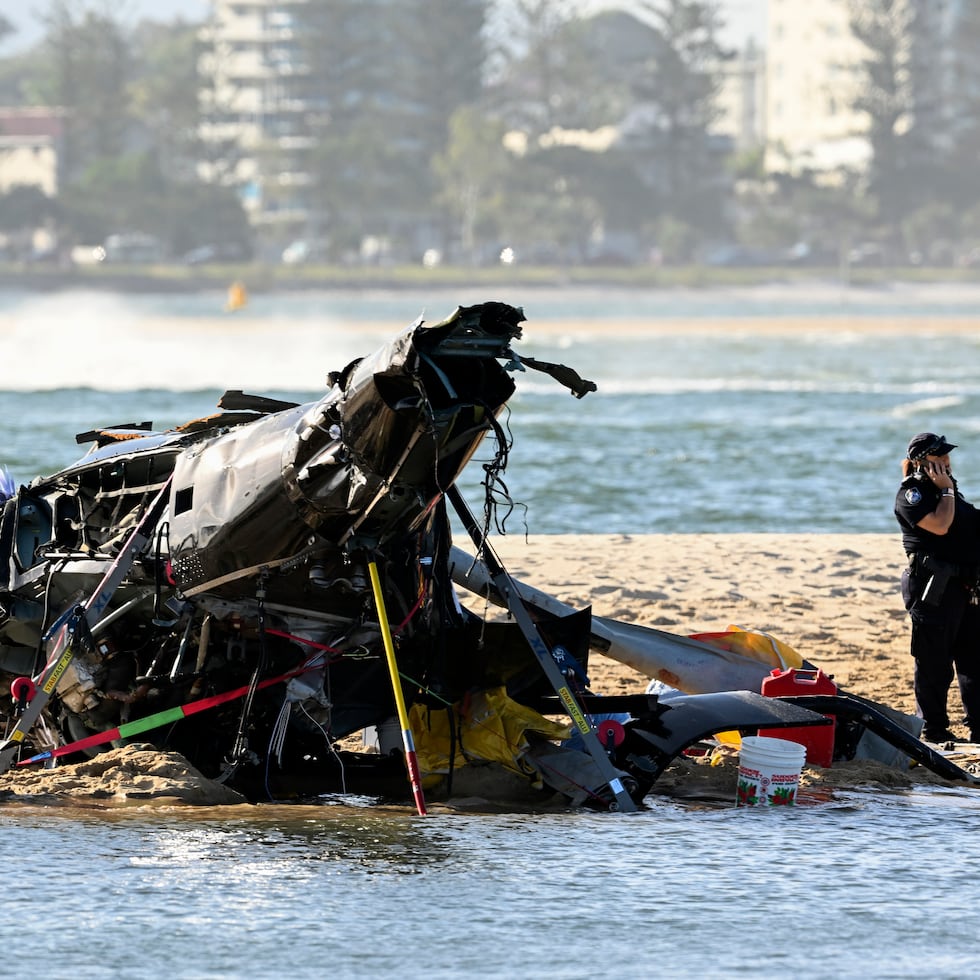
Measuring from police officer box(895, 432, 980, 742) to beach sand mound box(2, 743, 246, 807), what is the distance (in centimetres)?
380

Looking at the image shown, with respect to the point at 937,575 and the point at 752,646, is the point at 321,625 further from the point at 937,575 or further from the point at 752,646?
the point at 937,575

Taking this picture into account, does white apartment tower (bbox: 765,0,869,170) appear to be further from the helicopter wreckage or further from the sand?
the helicopter wreckage

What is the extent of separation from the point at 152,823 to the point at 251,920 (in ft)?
5.03

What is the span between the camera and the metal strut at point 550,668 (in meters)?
9.01

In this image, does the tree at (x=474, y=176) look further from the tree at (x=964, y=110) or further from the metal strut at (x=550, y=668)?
the metal strut at (x=550, y=668)

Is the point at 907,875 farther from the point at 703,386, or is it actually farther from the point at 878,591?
the point at 703,386

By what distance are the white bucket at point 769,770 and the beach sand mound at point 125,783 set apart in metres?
2.32

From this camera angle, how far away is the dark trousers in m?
10.7

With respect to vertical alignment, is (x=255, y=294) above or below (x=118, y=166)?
below

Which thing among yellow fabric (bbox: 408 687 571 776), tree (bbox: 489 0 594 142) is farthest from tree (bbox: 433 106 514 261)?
yellow fabric (bbox: 408 687 571 776)

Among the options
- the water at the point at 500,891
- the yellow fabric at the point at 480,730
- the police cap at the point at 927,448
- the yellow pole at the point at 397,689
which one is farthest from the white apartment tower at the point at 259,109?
the yellow pole at the point at 397,689

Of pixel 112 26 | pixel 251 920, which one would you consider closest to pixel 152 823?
pixel 251 920

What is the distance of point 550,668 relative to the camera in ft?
29.6

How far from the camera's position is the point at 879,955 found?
23.6 feet
